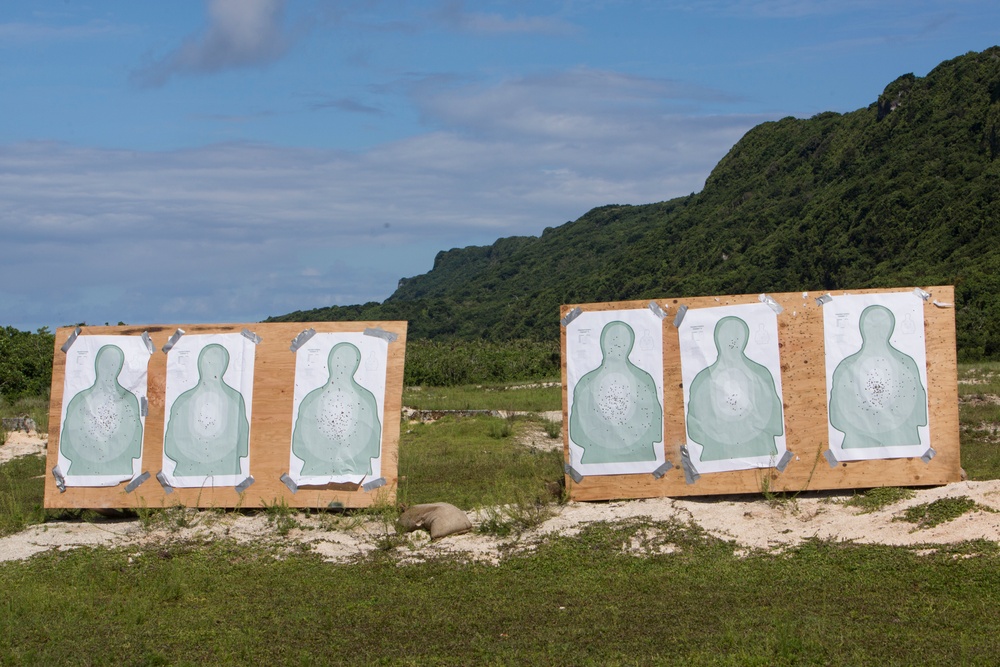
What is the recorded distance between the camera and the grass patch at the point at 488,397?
2335 cm

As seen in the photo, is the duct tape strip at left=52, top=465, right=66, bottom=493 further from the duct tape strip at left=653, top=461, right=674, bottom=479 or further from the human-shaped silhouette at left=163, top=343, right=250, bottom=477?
the duct tape strip at left=653, top=461, right=674, bottom=479

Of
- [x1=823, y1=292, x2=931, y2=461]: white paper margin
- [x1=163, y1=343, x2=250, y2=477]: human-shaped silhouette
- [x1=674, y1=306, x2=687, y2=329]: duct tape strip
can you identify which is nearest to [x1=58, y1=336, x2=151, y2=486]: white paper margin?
[x1=163, y1=343, x2=250, y2=477]: human-shaped silhouette

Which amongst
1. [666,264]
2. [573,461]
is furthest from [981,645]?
[666,264]

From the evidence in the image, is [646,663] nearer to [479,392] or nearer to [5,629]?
[5,629]

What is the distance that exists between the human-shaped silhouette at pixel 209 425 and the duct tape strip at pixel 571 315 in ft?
12.4

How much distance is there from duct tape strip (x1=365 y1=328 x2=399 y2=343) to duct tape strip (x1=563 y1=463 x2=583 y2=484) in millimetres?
2448

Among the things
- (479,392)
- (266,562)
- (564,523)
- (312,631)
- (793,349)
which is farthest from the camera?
(479,392)

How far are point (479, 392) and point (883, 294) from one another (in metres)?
18.5

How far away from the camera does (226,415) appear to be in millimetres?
12445

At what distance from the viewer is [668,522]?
10.5 meters

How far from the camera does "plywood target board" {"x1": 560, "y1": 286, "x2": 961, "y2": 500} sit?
11.4 m

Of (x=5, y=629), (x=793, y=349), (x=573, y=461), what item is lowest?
(x=5, y=629)

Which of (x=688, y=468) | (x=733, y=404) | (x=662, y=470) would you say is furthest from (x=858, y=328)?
(x=662, y=470)

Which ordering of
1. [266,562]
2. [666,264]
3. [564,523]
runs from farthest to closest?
[666,264] → [564,523] → [266,562]
